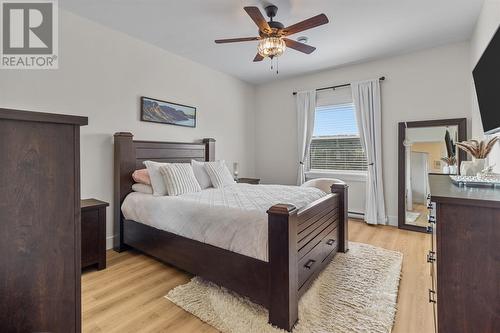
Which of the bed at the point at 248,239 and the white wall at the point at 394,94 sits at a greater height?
the white wall at the point at 394,94

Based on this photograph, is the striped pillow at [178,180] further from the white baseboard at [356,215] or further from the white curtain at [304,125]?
the white baseboard at [356,215]

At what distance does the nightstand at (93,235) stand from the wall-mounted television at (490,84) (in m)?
3.26

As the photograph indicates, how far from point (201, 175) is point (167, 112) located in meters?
1.09

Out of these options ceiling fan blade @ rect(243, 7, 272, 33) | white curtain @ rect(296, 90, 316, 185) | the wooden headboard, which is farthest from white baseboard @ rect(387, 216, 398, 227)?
the wooden headboard

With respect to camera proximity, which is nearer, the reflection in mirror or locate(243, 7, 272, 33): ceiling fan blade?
locate(243, 7, 272, 33): ceiling fan blade

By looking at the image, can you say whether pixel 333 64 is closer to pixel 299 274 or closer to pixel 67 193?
pixel 299 274

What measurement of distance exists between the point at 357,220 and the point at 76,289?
4139 millimetres

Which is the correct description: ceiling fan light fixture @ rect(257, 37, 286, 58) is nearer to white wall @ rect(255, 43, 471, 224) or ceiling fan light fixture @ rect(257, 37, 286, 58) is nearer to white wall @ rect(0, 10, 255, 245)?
white wall @ rect(0, 10, 255, 245)

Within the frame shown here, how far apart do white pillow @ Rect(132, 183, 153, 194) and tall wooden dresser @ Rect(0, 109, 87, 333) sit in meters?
1.96

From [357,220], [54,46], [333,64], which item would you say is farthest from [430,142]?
[54,46]

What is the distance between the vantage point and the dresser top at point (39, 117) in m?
0.73

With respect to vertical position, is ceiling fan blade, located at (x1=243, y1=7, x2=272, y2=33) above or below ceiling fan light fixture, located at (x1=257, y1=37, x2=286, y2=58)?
above

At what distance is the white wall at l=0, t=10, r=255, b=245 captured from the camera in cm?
245

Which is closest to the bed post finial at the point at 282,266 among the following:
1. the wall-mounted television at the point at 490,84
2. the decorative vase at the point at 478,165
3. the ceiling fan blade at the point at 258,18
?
the decorative vase at the point at 478,165
